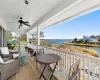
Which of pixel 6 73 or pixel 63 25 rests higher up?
pixel 63 25

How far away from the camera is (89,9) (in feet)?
9.69

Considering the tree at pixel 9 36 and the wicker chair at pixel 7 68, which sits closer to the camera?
the wicker chair at pixel 7 68

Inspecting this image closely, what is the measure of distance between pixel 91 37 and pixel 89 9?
875mm

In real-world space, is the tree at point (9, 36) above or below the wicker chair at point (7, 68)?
above

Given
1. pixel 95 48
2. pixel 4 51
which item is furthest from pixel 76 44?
pixel 4 51

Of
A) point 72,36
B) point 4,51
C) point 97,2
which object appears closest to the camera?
point 97,2

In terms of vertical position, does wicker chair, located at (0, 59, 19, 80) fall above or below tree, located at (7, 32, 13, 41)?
below

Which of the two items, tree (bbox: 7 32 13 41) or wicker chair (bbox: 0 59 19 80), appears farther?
tree (bbox: 7 32 13 41)

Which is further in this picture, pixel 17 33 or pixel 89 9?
pixel 17 33

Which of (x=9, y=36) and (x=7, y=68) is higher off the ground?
(x=9, y=36)

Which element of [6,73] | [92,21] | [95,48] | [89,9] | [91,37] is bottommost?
[6,73]

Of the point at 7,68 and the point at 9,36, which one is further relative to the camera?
the point at 9,36

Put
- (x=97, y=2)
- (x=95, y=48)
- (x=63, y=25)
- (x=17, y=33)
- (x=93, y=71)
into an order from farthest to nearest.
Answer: (x=17, y=33)
(x=63, y=25)
(x=95, y=48)
(x=97, y=2)
(x=93, y=71)

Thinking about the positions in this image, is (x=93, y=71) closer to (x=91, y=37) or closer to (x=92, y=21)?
(x=91, y=37)
